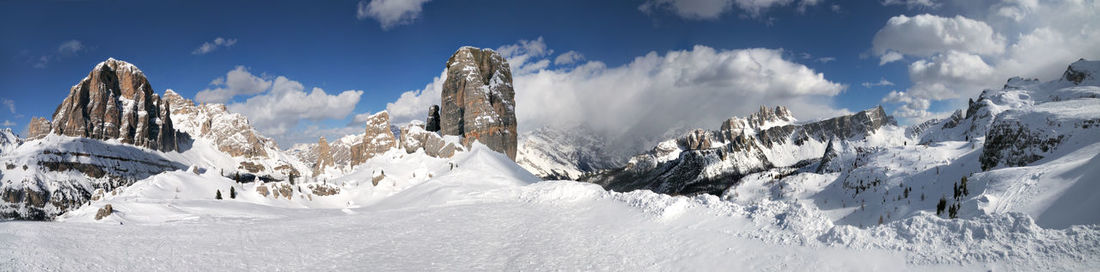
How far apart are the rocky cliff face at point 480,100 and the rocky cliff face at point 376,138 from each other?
13.9 m

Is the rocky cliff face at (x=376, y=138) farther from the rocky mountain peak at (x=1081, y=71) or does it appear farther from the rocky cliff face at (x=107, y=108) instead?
the rocky mountain peak at (x=1081, y=71)

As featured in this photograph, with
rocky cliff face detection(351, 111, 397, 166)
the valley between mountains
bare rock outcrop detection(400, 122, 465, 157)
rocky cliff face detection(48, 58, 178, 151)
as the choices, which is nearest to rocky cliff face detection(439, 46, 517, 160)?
bare rock outcrop detection(400, 122, 465, 157)

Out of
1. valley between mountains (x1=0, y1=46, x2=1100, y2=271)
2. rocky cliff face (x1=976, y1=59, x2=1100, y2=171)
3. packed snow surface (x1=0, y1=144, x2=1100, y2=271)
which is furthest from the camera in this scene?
rocky cliff face (x1=976, y1=59, x2=1100, y2=171)

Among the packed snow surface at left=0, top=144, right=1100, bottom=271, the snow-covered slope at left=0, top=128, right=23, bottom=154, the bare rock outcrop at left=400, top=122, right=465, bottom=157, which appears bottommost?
the packed snow surface at left=0, top=144, right=1100, bottom=271

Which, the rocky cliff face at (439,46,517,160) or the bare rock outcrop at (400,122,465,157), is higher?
the rocky cliff face at (439,46,517,160)

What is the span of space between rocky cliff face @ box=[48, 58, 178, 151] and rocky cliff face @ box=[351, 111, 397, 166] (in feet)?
455

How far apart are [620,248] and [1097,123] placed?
63.7 ft

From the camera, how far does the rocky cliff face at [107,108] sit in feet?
578

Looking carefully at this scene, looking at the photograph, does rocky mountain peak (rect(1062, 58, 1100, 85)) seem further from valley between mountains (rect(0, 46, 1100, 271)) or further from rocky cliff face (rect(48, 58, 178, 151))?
rocky cliff face (rect(48, 58, 178, 151))

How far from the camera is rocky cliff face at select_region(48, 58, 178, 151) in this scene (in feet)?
578

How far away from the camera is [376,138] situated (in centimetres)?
11494

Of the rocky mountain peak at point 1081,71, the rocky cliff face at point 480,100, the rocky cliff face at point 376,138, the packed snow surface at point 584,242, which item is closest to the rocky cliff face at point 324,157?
the rocky cliff face at point 376,138

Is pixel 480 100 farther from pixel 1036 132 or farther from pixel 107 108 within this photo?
pixel 107 108

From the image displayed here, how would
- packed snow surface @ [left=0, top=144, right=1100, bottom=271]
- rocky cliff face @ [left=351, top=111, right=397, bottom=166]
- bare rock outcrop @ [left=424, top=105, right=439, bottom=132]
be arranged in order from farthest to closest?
bare rock outcrop @ [left=424, top=105, right=439, bottom=132] → rocky cliff face @ [left=351, top=111, right=397, bottom=166] → packed snow surface @ [left=0, top=144, right=1100, bottom=271]
